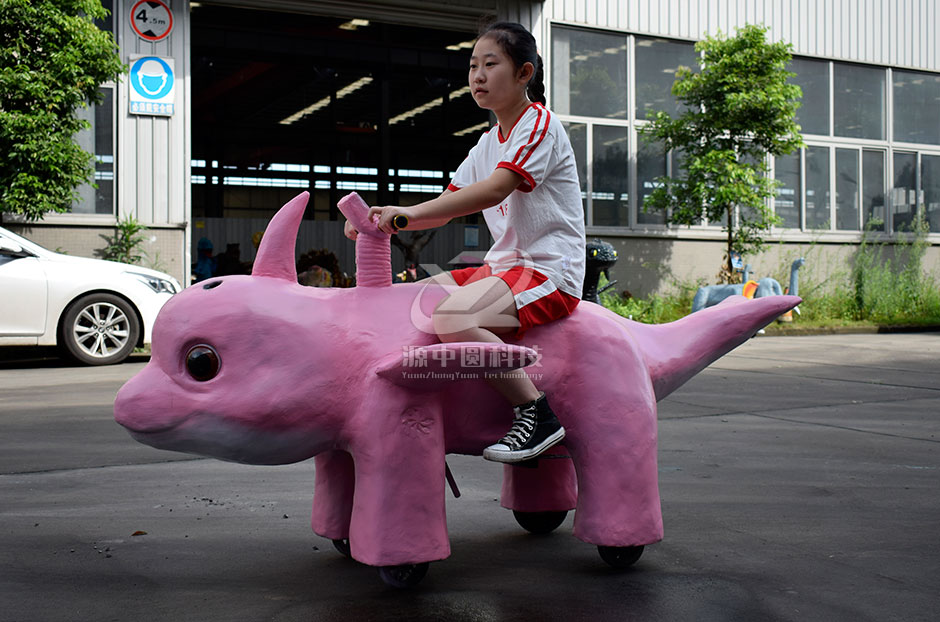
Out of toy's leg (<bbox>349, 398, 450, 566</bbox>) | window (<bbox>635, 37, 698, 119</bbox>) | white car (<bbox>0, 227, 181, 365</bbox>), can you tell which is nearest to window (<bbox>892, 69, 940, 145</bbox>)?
window (<bbox>635, 37, 698, 119</bbox>)

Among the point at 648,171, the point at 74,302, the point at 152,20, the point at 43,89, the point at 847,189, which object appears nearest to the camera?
the point at 74,302

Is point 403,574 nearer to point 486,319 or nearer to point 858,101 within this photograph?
point 486,319

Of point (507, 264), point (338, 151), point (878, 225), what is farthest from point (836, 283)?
point (338, 151)

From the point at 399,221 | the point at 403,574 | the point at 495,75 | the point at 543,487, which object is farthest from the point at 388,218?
the point at 543,487

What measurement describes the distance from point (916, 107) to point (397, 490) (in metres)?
18.5

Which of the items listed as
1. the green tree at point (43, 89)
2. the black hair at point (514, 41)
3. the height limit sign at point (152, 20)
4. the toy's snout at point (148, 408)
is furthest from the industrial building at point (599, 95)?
the black hair at point (514, 41)

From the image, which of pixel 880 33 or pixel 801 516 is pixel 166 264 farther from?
pixel 880 33

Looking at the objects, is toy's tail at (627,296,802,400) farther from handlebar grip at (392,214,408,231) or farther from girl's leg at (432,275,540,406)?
handlebar grip at (392,214,408,231)

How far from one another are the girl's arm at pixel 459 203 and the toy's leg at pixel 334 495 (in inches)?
30.8

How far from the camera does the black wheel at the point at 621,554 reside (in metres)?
2.68

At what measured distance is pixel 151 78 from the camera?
1203cm

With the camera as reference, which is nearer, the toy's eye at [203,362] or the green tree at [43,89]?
the toy's eye at [203,362]

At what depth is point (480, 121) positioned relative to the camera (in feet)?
90.9

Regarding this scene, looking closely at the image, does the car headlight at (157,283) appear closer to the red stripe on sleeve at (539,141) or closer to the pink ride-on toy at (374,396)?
the pink ride-on toy at (374,396)
